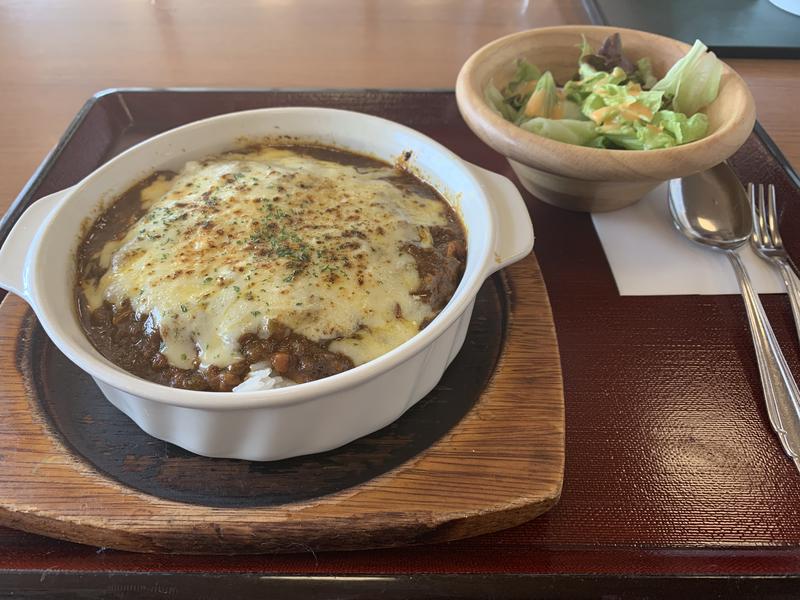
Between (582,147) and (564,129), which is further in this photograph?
(564,129)

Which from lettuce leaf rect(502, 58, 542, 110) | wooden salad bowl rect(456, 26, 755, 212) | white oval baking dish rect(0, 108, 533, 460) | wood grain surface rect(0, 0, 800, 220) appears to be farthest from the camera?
wood grain surface rect(0, 0, 800, 220)

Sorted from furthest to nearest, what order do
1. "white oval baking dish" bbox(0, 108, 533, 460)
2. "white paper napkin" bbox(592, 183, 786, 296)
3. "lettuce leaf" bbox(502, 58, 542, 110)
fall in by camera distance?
1. "lettuce leaf" bbox(502, 58, 542, 110)
2. "white paper napkin" bbox(592, 183, 786, 296)
3. "white oval baking dish" bbox(0, 108, 533, 460)

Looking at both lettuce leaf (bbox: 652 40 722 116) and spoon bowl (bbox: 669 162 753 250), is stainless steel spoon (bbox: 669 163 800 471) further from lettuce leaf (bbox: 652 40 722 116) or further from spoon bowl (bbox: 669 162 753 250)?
lettuce leaf (bbox: 652 40 722 116)

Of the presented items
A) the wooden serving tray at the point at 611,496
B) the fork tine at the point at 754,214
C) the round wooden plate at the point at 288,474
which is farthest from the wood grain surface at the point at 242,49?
the round wooden plate at the point at 288,474

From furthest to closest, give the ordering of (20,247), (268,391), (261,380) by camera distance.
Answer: (20,247)
(261,380)
(268,391)

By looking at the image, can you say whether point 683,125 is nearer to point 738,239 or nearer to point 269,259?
point 738,239

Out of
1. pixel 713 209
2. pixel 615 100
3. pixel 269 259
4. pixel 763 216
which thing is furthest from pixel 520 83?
pixel 269 259

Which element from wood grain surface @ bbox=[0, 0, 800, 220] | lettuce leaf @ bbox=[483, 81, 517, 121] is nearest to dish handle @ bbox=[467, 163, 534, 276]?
lettuce leaf @ bbox=[483, 81, 517, 121]
